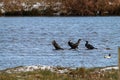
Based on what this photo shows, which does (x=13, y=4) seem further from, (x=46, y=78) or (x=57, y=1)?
(x=46, y=78)

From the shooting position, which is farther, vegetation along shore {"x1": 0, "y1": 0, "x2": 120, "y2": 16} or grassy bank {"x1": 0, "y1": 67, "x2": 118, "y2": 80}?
vegetation along shore {"x1": 0, "y1": 0, "x2": 120, "y2": 16}

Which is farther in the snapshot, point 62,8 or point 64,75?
point 62,8

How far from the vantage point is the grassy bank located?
592 inches

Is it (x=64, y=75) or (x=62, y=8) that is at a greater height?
(x=64, y=75)

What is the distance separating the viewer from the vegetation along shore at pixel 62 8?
316 ft

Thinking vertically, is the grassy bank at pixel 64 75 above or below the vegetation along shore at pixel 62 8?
above

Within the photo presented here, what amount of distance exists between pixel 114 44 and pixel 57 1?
60.2 meters

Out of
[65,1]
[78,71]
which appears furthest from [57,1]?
[78,71]

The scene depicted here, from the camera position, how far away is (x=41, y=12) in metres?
97.8

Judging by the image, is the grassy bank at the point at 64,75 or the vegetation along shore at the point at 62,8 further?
the vegetation along shore at the point at 62,8

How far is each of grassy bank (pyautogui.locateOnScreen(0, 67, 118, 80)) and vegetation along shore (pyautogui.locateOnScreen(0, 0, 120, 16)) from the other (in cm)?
7881

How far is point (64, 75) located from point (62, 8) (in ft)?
269

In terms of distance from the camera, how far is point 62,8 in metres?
97.4

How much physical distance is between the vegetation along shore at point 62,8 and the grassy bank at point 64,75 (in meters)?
78.8
